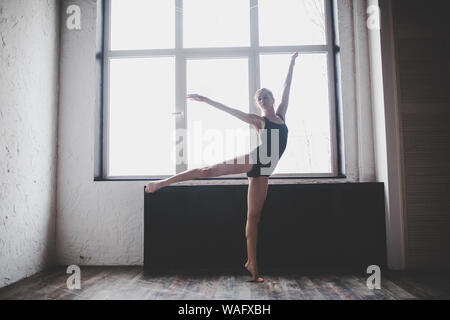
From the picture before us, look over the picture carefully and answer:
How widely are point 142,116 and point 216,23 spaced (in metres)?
1.33

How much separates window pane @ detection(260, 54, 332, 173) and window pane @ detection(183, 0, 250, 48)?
1.32 ft

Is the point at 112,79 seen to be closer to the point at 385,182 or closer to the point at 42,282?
the point at 42,282

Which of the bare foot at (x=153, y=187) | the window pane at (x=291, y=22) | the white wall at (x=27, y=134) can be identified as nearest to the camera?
the white wall at (x=27, y=134)

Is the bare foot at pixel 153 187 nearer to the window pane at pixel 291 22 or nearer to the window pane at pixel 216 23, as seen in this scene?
the window pane at pixel 216 23

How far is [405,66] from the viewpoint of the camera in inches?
120

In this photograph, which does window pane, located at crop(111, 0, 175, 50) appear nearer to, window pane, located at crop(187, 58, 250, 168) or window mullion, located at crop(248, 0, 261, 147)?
window pane, located at crop(187, 58, 250, 168)

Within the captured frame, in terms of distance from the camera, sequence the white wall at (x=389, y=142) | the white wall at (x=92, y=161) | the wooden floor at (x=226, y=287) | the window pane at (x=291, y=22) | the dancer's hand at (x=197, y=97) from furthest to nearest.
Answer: the window pane at (x=291, y=22), the white wall at (x=92, y=161), the white wall at (x=389, y=142), the dancer's hand at (x=197, y=97), the wooden floor at (x=226, y=287)

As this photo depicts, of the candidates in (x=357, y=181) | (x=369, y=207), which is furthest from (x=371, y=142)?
(x=369, y=207)

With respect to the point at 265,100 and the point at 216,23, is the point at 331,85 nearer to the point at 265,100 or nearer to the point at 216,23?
the point at 265,100

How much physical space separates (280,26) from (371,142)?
1.60 meters

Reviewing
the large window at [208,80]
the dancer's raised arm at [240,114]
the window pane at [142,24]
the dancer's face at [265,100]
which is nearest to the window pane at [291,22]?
the large window at [208,80]

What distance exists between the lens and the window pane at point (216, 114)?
11.4 ft

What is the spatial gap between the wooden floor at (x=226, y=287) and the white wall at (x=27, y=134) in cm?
32

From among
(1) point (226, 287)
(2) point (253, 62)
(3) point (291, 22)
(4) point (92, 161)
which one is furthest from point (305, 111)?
(4) point (92, 161)
